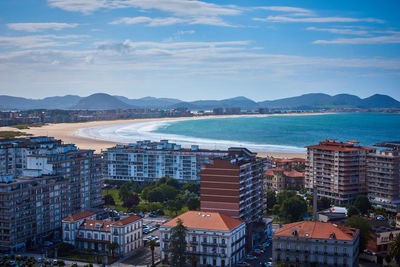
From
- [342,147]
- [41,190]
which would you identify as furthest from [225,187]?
[342,147]

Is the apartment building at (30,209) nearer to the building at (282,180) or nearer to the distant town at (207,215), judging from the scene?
the distant town at (207,215)

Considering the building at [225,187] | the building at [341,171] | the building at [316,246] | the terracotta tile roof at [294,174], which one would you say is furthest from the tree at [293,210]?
the terracotta tile roof at [294,174]

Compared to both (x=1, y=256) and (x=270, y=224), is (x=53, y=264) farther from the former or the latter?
(x=270, y=224)

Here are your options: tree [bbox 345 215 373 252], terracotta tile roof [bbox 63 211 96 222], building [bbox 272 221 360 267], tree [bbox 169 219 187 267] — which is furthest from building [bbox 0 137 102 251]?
tree [bbox 345 215 373 252]

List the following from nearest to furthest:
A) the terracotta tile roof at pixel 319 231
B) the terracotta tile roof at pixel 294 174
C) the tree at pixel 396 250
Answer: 1. the tree at pixel 396 250
2. the terracotta tile roof at pixel 319 231
3. the terracotta tile roof at pixel 294 174

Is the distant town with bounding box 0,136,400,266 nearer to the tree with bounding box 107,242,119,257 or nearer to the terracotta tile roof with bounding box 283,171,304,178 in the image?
the tree with bounding box 107,242,119,257
